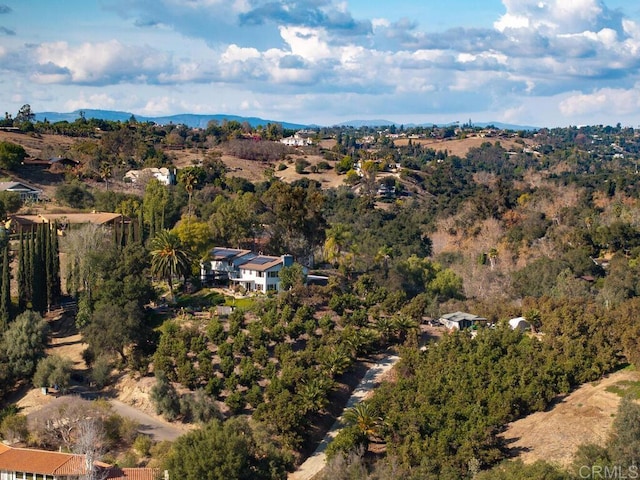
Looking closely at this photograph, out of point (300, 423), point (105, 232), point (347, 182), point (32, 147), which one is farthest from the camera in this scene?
point (347, 182)

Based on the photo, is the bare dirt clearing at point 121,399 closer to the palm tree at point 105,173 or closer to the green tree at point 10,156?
the palm tree at point 105,173

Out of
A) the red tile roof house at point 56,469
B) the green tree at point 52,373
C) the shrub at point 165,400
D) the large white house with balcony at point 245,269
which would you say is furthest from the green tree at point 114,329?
the red tile roof house at point 56,469

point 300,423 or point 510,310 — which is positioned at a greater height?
point 510,310

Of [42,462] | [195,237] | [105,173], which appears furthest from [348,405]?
[105,173]

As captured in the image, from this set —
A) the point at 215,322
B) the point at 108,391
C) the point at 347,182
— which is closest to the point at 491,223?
the point at 347,182

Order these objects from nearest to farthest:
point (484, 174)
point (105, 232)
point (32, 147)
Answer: point (105, 232) < point (32, 147) < point (484, 174)

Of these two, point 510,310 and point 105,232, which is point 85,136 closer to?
point 105,232

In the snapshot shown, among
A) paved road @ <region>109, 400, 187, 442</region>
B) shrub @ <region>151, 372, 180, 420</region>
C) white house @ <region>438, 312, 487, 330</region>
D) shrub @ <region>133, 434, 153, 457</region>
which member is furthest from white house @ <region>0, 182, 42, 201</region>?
white house @ <region>438, 312, 487, 330</region>

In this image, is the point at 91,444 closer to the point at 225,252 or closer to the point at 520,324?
the point at 225,252
